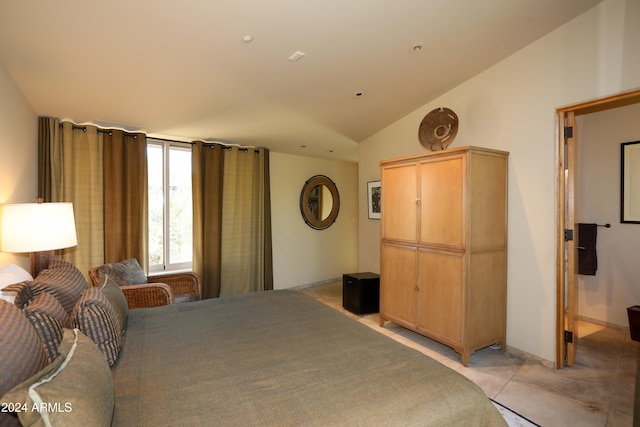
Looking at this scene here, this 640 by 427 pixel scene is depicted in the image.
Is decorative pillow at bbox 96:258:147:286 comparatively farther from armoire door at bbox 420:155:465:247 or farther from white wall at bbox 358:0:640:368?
white wall at bbox 358:0:640:368

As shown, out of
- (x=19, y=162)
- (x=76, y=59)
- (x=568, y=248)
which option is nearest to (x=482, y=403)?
(x=568, y=248)

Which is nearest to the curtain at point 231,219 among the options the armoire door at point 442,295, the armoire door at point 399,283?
the armoire door at point 399,283

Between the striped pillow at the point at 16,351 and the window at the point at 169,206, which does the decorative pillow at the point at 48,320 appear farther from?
the window at the point at 169,206

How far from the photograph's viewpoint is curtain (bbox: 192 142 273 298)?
4.33m

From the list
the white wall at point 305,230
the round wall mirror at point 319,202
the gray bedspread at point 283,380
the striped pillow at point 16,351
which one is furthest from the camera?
the round wall mirror at point 319,202

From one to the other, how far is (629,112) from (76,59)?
528 centimetres

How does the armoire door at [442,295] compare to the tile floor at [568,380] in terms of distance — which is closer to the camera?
the tile floor at [568,380]

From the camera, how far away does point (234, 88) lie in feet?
9.48

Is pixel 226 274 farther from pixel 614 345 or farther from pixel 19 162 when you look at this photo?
pixel 614 345

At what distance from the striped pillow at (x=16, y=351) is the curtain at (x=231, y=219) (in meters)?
3.25

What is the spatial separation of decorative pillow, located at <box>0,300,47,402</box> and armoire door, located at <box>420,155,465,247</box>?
108 inches

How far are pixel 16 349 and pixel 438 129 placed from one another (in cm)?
357

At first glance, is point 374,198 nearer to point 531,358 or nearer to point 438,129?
point 438,129

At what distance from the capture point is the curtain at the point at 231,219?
433cm
